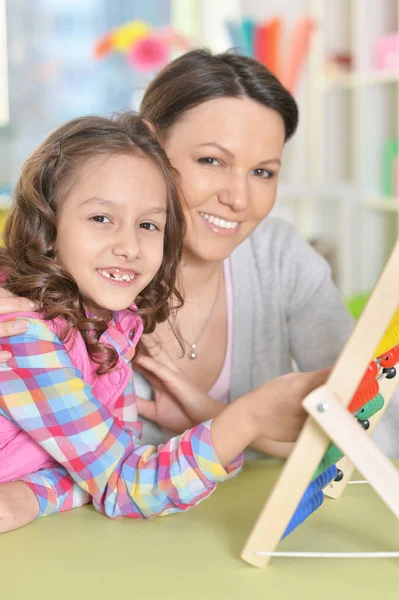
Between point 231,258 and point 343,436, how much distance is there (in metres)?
0.88

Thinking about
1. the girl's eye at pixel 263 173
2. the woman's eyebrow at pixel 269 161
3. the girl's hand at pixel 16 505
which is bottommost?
the girl's hand at pixel 16 505

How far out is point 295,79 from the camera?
13.0 feet

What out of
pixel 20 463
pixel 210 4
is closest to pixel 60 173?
pixel 20 463

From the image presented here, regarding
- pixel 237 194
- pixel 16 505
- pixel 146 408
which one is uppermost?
pixel 237 194

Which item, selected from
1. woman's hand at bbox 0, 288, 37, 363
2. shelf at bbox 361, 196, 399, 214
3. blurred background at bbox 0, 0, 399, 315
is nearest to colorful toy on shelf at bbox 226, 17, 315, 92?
blurred background at bbox 0, 0, 399, 315

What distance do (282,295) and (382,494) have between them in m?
0.83

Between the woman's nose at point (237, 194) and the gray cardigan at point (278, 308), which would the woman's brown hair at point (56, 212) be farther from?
the gray cardigan at point (278, 308)

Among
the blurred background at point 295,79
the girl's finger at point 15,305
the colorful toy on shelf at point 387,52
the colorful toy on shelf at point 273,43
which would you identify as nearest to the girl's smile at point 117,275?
the girl's finger at point 15,305

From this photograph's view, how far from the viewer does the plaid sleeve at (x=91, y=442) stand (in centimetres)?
112

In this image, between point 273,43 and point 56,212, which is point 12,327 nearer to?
point 56,212

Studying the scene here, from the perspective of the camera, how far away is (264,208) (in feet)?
5.31

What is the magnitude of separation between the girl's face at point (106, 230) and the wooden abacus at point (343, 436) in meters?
0.40

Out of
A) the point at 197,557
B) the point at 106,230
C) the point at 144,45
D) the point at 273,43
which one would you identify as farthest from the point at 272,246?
the point at 144,45

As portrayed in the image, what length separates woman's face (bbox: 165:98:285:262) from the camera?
5.02 ft
